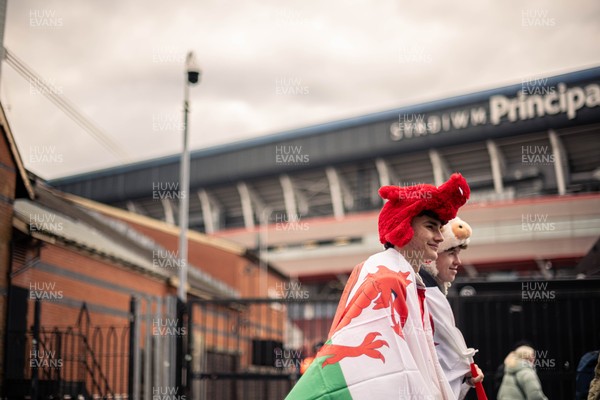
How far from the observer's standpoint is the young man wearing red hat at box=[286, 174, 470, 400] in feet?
12.1

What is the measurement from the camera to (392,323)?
3.79 metres

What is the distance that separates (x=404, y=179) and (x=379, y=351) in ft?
131

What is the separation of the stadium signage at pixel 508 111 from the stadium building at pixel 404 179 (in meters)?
0.05

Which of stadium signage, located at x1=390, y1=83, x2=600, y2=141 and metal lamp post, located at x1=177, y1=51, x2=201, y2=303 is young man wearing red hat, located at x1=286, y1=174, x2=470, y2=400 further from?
stadium signage, located at x1=390, y1=83, x2=600, y2=141

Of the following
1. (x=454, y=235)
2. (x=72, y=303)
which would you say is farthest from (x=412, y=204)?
(x=72, y=303)

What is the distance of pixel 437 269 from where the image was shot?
5285mm

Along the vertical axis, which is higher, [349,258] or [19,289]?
[349,258]

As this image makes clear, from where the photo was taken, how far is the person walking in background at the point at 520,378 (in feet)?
26.9

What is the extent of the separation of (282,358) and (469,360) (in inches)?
344

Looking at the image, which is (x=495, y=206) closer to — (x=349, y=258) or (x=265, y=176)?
(x=349, y=258)

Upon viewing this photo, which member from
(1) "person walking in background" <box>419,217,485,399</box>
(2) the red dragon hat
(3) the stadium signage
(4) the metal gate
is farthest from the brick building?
(3) the stadium signage

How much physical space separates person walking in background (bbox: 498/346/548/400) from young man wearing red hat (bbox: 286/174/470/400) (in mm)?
4575

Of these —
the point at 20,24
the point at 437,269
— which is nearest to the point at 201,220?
the point at 20,24

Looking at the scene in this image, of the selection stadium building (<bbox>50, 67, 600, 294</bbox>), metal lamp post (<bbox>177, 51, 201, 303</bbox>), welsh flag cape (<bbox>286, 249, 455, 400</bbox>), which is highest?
stadium building (<bbox>50, 67, 600, 294</bbox>)
